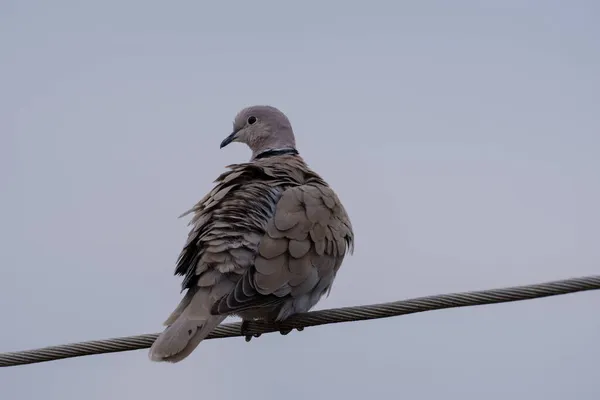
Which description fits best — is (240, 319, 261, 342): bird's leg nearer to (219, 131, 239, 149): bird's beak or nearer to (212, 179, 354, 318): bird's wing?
(212, 179, 354, 318): bird's wing

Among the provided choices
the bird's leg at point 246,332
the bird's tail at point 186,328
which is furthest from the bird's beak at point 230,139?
the bird's tail at point 186,328

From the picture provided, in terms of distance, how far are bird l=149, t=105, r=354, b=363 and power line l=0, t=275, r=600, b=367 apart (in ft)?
0.49

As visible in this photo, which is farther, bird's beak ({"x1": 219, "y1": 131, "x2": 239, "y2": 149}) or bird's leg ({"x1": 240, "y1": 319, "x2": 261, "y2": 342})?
bird's beak ({"x1": 219, "y1": 131, "x2": 239, "y2": 149})

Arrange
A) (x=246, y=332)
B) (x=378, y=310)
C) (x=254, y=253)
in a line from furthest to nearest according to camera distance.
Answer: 1. (x=246, y=332)
2. (x=254, y=253)
3. (x=378, y=310)

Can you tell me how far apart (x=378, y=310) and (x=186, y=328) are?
3.07 ft

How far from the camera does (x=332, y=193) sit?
17.0 ft

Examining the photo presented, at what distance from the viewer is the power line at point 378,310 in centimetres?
346

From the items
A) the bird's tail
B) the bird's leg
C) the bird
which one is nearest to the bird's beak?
the bird

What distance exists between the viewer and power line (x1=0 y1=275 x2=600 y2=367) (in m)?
3.46

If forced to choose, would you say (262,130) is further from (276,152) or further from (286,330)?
(286,330)

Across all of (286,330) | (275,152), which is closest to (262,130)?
(275,152)

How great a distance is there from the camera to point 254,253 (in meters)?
4.59

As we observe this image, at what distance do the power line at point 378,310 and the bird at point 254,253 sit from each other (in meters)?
0.15

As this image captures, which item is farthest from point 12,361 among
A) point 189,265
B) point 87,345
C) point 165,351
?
point 189,265
